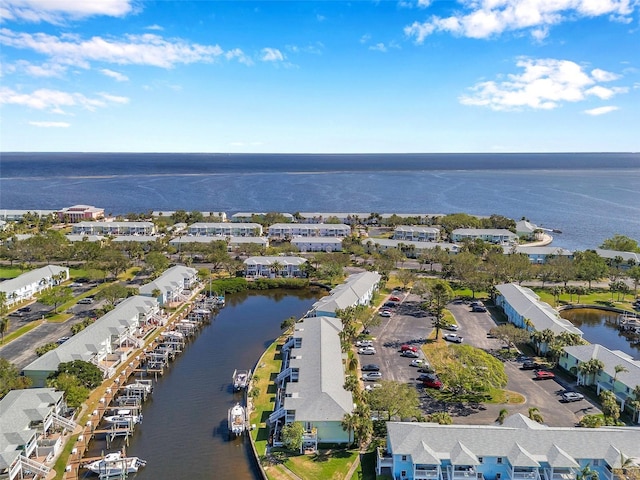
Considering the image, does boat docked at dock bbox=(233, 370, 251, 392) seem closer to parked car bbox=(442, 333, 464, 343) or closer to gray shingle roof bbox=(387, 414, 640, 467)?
gray shingle roof bbox=(387, 414, 640, 467)

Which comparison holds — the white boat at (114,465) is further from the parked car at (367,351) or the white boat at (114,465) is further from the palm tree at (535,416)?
the palm tree at (535,416)

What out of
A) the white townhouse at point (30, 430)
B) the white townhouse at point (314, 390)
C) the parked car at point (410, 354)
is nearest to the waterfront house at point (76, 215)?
the white townhouse at point (314, 390)

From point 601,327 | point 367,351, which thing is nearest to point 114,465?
point 367,351

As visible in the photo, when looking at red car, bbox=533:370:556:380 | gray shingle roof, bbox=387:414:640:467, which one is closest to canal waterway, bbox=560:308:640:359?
red car, bbox=533:370:556:380

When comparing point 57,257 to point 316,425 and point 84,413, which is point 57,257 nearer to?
point 84,413

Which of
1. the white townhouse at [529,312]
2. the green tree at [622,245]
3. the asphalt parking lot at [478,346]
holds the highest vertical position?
the green tree at [622,245]

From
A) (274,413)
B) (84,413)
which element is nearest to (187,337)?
(84,413)
